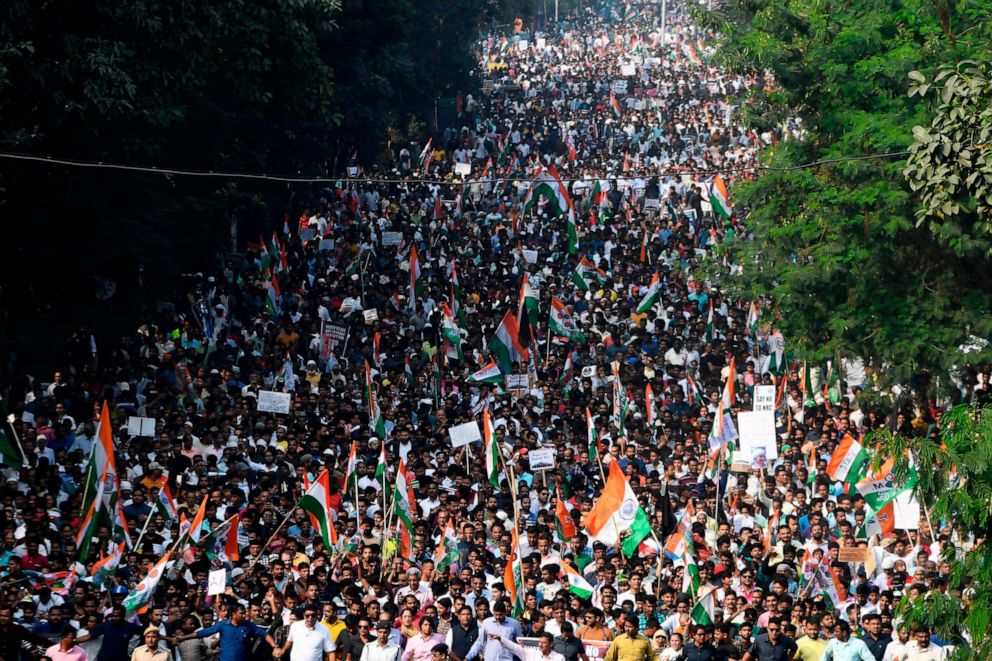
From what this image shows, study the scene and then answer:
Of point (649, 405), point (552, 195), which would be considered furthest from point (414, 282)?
point (552, 195)

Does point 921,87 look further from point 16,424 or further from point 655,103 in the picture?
point 655,103

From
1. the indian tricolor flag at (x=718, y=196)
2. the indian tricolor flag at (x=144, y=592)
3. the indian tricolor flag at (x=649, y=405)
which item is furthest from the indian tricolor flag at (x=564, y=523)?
the indian tricolor flag at (x=718, y=196)

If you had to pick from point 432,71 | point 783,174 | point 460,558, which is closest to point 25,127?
point 460,558

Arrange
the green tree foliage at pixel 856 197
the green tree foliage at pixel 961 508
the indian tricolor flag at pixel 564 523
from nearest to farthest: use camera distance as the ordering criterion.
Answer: the green tree foliage at pixel 961 508, the indian tricolor flag at pixel 564 523, the green tree foliage at pixel 856 197

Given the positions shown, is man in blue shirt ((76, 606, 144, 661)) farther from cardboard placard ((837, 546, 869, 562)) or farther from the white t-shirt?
cardboard placard ((837, 546, 869, 562))

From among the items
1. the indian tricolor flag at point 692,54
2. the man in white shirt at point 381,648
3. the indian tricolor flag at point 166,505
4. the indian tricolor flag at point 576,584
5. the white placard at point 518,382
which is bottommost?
the man in white shirt at point 381,648

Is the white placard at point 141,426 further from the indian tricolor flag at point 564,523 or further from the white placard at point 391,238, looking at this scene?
the white placard at point 391,238
